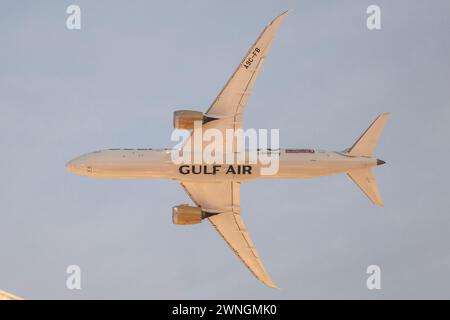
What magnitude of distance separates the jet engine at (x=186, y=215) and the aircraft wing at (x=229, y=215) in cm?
163

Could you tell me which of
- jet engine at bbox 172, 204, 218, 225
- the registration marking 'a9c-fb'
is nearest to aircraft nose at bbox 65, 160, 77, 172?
jet engine at bbox 172, 204, 218, 225

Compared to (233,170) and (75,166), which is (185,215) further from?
(75,166)

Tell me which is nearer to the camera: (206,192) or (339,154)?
(339,154)

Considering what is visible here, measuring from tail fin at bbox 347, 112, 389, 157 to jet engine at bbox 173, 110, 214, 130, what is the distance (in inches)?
460

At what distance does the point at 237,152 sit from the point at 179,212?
6.62 m

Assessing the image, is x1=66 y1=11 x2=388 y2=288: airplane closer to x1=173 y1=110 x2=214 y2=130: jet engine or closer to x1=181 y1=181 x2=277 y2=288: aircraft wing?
x1=173 y1=110 x2=214 y2=130: jet engine

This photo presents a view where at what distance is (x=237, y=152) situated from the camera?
58.2m

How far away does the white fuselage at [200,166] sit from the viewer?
57.0 metres

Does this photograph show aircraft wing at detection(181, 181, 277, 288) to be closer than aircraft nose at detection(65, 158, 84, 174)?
No

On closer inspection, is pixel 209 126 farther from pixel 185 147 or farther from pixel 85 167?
pixel 85 167

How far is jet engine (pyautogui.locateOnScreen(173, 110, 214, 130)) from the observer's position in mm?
56781

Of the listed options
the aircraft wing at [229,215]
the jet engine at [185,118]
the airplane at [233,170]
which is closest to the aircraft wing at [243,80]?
the airplane at [233,170]

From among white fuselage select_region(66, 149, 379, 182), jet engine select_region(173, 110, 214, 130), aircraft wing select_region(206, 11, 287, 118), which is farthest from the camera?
white fuselage select_region(66, 149, 379, 182)
